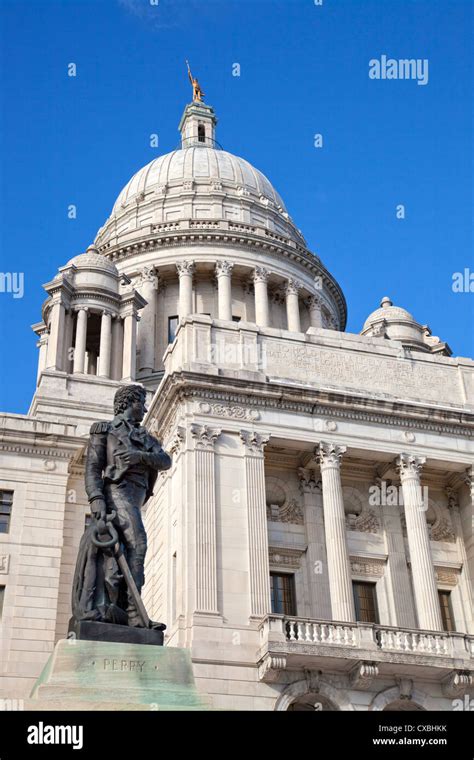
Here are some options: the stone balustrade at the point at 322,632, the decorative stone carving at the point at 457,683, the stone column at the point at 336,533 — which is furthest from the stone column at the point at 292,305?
the decorative stone carving at the point at 457,683

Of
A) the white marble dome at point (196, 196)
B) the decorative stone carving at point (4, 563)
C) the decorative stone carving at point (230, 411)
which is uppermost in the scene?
the white marble dome at point (196, 196)

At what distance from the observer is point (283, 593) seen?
31547 millimetres

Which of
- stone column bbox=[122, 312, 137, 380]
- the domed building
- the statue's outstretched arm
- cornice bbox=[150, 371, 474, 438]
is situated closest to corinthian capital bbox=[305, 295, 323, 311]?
stone column bbox=[122, 312, 137, 380]

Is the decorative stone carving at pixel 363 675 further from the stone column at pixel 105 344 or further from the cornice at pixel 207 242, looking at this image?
the cornice at pixel 207 242

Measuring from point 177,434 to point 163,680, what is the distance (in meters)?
20.5

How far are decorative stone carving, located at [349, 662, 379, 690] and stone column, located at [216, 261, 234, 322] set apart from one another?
32329 mm

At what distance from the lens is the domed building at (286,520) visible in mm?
27516

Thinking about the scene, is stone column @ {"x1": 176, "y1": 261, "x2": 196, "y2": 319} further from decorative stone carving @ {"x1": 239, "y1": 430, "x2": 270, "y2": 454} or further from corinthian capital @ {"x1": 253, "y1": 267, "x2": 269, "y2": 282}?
decorative stone carving @ {"x1": 239, "y1": 430, "x2": 270, "y2": 454}

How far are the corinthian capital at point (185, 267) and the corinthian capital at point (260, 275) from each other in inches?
156

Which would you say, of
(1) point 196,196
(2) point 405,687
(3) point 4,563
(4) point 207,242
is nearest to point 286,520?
(2) point 405,687

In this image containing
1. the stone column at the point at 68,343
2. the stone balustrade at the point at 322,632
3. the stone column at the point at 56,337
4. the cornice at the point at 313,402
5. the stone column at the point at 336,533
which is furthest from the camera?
the stone column at the point at 68,343
